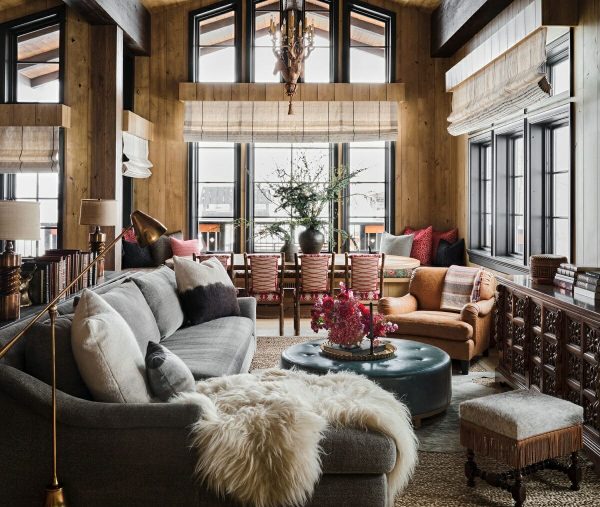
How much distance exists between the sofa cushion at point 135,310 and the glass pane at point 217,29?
5471mm

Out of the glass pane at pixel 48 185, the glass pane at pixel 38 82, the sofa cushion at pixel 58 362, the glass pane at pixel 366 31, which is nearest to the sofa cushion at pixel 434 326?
the sofa cushion at pixel 58 362

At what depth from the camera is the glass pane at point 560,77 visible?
521cm

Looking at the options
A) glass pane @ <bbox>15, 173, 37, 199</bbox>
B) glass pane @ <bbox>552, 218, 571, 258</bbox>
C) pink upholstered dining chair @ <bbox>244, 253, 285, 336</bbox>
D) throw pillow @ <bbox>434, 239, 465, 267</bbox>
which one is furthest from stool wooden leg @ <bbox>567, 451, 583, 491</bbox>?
glass pane @ <bbox>15, 173, 37, 199</bbox>

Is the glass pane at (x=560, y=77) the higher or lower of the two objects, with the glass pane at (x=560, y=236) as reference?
higher

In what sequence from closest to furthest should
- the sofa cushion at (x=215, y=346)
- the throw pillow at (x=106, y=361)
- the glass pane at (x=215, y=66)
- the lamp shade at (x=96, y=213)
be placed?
1. the throw pillow at (x=106, y=361)
2. the sofa cushion at (x=215, y=346)
3. the lamp shade at (x=96, y=213)
4. the glass pane at (x=215, y=66)

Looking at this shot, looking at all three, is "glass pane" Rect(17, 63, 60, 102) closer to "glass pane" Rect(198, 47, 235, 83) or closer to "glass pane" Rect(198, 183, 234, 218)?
"glass pane" Rect(198, 47, 235, 83)

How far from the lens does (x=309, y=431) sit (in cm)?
241

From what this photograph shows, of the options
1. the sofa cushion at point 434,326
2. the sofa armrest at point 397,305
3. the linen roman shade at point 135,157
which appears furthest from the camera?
the linen roman shade at point 135,157

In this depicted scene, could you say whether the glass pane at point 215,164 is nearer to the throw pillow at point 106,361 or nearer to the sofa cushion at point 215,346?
the sofa cushion at point 215,346

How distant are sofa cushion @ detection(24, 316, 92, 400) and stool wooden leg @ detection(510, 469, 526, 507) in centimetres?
180

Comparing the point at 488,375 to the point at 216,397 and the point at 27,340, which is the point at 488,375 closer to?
the point at 216,397

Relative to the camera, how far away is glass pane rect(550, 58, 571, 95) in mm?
5211

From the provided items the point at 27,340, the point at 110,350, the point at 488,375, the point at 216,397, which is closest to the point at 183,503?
the point at 216,397

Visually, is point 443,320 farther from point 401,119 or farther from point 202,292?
point 401,119
